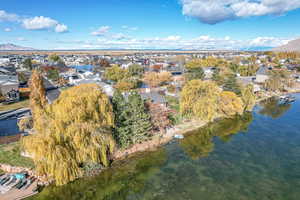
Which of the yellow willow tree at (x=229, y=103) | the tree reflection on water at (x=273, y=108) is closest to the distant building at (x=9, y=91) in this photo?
the yellow willow tree at (x=229, y=103)

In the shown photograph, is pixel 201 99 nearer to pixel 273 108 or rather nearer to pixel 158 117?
pixel 158 117

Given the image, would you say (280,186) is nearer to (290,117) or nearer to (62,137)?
(62,137)

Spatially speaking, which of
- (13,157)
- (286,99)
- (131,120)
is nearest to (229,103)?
(131,120)

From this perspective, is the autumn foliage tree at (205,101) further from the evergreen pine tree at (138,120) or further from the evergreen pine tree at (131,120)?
the evergreen pine tree at (138,120)

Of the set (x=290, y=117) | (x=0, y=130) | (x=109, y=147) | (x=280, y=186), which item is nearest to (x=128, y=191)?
(x=109, y=147)

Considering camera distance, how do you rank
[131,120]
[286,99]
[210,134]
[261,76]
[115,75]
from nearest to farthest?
[131,120] → [210,134] → [286,99] → [115,75] → [261,76]

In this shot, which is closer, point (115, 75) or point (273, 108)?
point (273, 108)
